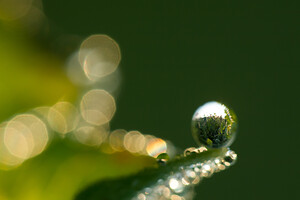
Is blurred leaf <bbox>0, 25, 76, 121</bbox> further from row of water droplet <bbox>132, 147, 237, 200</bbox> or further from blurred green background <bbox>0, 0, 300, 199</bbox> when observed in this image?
row of water droplet <bbox>132, 147, 237, 200</bbox>

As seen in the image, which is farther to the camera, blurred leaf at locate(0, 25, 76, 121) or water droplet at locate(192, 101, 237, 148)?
blurred leaf at locate(0, 25, 76, 121)

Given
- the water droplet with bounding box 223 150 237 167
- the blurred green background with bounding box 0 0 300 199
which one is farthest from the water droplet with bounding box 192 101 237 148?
the blurred green background with bounding box 0 0 300 199

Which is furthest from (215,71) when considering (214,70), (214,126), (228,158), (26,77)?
(228,158)

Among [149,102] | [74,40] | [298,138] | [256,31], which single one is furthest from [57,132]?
[256,31]

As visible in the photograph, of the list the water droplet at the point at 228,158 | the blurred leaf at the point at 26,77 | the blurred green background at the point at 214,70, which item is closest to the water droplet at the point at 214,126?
the water droplet at the point at 228,158

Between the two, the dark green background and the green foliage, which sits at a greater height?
the dark green background

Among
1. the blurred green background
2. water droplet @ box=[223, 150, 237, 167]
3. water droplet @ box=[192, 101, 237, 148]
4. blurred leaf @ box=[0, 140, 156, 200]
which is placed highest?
the blurred green background

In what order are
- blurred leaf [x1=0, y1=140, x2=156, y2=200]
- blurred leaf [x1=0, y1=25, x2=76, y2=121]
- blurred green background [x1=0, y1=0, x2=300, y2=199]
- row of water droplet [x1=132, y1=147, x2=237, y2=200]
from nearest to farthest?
row of water droplet [x1=132, y1=147, x2=237, y2=200] → blurred leaf [x1=0, y1=140, x2=156, y2=200] → blurred leaf [x1=0, y1=25, x2=76, y2=121] → blurred green background [x1=0, y1=0, x2=300, y2=199]
